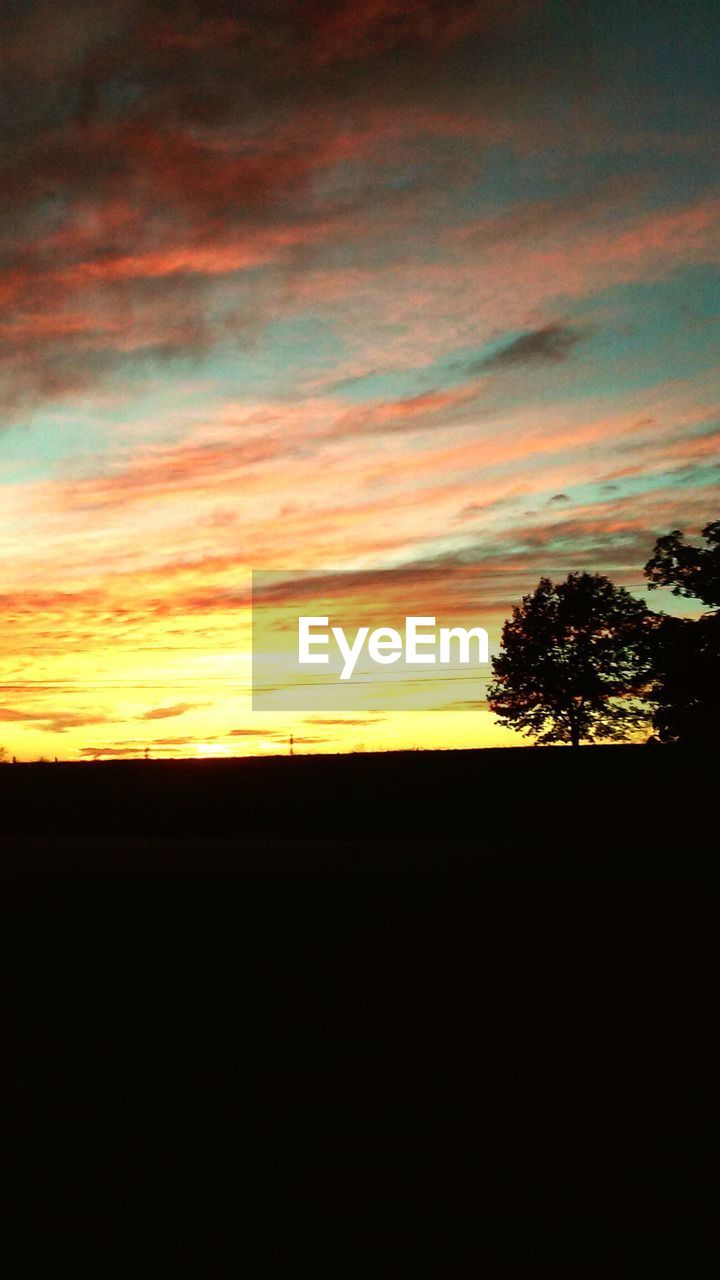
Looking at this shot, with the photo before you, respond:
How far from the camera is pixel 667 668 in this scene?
46.7 m

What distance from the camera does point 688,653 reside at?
4641cm

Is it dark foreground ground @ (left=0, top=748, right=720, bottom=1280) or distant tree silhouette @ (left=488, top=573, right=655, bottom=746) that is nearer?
dark foreground ground @ (left=0, top=748, right=720, bottom=1280)

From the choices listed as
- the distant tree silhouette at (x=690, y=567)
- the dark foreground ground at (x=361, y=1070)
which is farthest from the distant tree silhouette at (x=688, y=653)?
the dark foreground ground at (x=361, y=1070)

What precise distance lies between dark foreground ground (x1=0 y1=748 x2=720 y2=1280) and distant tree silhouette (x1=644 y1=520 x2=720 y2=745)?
96.2 feet

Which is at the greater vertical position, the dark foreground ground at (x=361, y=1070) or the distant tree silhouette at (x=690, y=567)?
the distant tree silhouette at (x=690, y=567)

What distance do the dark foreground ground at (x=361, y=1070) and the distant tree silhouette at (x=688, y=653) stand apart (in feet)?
96.2

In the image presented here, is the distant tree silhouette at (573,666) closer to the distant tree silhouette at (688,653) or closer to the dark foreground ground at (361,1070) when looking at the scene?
the distant tree silhouette at (688,653)

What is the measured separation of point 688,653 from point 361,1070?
4178cm

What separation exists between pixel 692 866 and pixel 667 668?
101 ft

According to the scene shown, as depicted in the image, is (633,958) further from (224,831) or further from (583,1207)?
(224,831)

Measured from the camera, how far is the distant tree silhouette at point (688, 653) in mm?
45188

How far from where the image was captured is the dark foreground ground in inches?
186

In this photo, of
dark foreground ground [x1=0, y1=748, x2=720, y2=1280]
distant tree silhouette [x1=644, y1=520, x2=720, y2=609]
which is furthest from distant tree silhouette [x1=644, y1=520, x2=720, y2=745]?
dark foreground ground [x1=0, y1=748, x2=720, y2=1280]

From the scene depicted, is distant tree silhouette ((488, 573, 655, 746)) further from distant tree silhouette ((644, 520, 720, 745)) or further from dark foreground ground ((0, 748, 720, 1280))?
dark foreground ground ((0, 748, 720, 1280))
